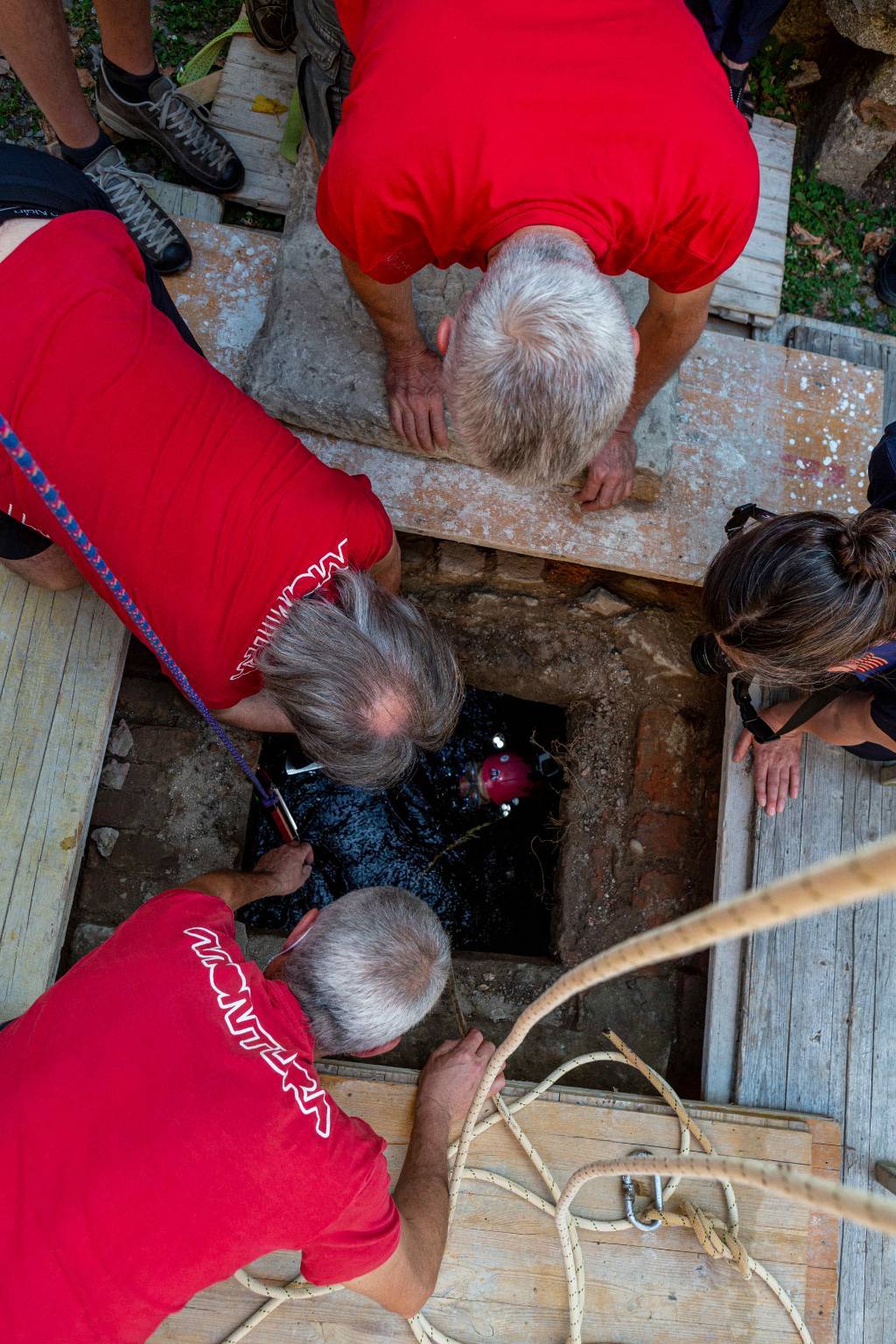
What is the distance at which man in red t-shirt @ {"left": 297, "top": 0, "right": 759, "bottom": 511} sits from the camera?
1.78m

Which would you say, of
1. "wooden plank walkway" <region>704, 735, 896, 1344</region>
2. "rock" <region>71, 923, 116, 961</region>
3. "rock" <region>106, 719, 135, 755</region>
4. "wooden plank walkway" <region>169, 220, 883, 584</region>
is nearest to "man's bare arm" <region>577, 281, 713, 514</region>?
"wooden plank walkway" <region>169, 220, 883, 584</region>

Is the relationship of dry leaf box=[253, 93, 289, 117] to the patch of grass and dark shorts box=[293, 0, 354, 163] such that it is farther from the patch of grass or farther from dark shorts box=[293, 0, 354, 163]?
the patch of grass

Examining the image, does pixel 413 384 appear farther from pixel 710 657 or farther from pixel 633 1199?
pixel 633 1199

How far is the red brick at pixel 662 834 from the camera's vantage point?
10.0 feet

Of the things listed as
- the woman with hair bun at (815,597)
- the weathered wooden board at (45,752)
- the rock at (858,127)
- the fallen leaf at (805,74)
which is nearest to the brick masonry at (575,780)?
the weathered wooden board at (45,752)

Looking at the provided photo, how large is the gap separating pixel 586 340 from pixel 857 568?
0.79 meters

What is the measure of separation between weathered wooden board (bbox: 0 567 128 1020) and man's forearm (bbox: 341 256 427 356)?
49.5 inches

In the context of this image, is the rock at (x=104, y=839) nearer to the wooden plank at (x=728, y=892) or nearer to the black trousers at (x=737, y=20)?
the wooden plank at (x=728, y=892)

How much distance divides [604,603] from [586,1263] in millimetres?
2059

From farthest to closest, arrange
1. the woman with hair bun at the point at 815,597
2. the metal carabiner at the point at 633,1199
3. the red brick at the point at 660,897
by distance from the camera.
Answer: the red brick at the point at 660,897
the metal carabiner at the point at 633,1199
the woman with hair bun at the point at 815,597

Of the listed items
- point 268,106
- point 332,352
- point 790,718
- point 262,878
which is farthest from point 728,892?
point 268,106

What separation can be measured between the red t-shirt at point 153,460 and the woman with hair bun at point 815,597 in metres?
0.99

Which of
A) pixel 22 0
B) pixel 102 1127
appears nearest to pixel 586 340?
pixel 102 1127

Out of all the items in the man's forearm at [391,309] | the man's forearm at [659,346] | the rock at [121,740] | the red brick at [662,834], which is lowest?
the red brick at [662,834]
